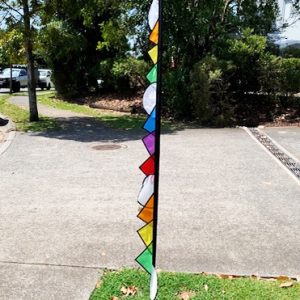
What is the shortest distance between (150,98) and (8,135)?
9.38 metres

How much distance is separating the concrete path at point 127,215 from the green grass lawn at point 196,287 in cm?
18

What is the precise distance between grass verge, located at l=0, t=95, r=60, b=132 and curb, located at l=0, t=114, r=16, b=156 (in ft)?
0.54

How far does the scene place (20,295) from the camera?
3.52 meters

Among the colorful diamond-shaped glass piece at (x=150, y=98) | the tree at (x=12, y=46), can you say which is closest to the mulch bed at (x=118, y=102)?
the tree at (x=12, y=46)

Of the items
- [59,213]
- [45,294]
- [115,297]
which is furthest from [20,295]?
[59,213]

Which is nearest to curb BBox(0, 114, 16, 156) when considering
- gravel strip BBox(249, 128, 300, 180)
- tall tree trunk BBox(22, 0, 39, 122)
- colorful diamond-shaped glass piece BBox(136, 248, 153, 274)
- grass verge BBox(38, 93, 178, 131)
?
tall tree trunk BBox(22, 0, 39, 122)

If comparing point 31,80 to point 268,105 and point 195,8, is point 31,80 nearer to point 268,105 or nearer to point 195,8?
point 195,8

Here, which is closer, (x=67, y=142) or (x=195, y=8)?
(x=67, y=142)

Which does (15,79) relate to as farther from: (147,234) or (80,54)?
(147,234)

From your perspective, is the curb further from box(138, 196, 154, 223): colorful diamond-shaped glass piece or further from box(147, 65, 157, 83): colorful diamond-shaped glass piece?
box(147, 65, 157, 83): colorful diamond-shaped glass piece

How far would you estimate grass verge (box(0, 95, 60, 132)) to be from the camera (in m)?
12.5

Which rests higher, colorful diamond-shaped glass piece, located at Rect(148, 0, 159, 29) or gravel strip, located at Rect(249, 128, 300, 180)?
colorful diamond-shaped glass piece, located at Rect(148, 0, 159, 29)

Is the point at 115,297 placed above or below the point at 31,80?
→ below

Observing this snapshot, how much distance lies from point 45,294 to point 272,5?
1438 centimetres
